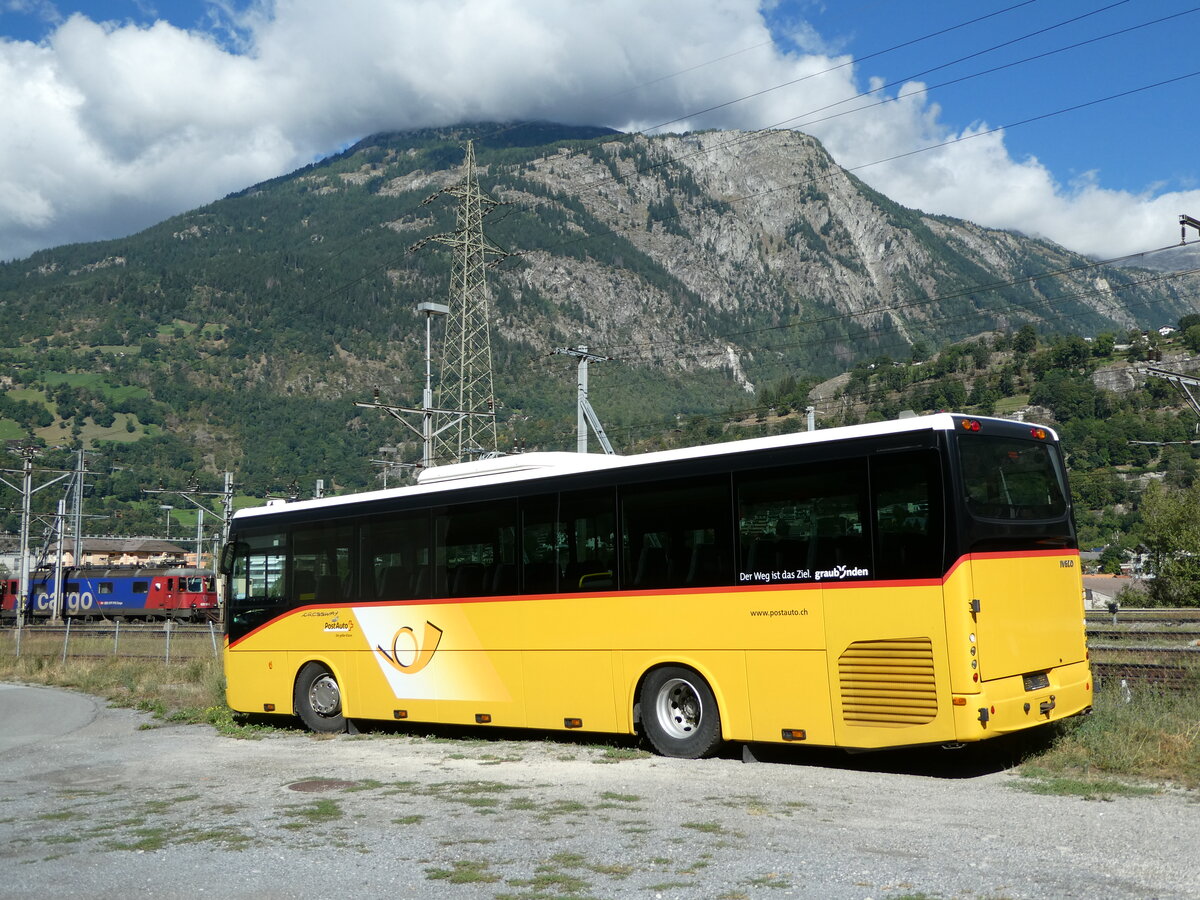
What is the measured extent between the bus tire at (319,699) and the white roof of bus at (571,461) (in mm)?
2282

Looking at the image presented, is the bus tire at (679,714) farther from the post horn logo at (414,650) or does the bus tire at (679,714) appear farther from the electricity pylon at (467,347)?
the electricity pylon at (467,347)

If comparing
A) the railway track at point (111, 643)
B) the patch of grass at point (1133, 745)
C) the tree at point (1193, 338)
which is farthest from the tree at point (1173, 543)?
the tree at point (1193, 338)

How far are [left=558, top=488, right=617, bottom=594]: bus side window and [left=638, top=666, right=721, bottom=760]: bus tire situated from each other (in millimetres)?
1208

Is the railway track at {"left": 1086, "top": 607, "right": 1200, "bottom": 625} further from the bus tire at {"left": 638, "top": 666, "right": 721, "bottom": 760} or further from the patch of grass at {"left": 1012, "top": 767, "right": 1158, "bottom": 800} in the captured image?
the patch of grass at {"left": 1012, "top": 767, "right": 1158, "bottom": 800}

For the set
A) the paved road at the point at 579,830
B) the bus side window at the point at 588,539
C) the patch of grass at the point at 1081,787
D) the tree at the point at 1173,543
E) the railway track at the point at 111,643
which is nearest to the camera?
the paved road at the point at 579,830

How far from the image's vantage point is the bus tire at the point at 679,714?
12016 millimetres

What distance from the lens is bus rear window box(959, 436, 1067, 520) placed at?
10.6m

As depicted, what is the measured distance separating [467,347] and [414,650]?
28167 mm

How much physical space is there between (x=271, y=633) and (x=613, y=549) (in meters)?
6.45

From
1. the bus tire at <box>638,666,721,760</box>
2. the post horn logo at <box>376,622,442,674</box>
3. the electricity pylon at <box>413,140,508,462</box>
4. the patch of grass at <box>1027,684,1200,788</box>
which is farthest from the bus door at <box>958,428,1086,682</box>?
the electricity pylon at <box>413,140,508,462</box>

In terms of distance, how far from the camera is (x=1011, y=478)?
11109 mm

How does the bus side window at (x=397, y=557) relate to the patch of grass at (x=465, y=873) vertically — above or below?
above

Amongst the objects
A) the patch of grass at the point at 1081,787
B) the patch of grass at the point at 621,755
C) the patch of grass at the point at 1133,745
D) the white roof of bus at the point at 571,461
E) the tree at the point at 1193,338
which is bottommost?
the patch of grass at the point at 1081,787

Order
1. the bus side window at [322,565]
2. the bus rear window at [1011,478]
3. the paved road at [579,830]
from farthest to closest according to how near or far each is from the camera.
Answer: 1. the bus side window at [322,565]
2. the bus rear window at [1011,478]
3. the paved road at [579,830]
